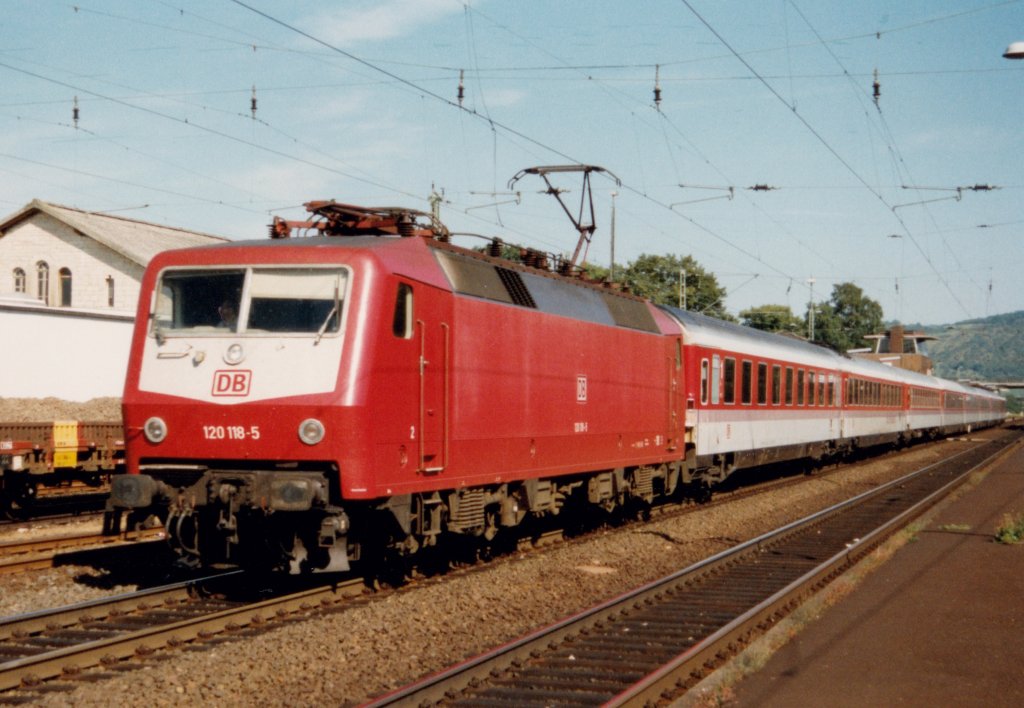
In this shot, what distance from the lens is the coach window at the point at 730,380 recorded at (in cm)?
2228

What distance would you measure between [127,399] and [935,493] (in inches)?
766

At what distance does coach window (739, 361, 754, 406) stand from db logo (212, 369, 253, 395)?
14926mm

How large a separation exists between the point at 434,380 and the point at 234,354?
212 centimetres

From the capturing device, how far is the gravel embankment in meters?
7.81

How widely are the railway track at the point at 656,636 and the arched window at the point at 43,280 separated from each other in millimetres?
36610

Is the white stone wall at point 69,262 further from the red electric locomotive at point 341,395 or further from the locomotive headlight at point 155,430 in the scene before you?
the locomotive headlight at point 155,430

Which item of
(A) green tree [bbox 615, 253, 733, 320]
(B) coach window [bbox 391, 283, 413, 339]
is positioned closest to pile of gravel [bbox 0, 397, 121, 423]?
(B) coach window [bbox 391, 283, 413, 339]

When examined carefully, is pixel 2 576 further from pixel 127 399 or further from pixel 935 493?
pixel 935 493

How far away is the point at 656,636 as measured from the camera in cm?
992

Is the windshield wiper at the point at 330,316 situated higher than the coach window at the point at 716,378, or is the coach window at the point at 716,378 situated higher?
the windshield wiper at the point at 330,316

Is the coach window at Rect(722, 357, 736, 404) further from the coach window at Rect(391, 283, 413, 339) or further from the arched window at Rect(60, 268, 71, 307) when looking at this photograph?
the arched window at Rect(60, 268, 71, 307)

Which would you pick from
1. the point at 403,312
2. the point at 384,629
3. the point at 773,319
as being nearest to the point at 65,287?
the point at 403,312

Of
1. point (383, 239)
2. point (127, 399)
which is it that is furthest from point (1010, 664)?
point (127, 399)

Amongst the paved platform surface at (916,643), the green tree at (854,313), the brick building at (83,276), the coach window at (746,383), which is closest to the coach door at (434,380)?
the paved platform surface at (916,643)
